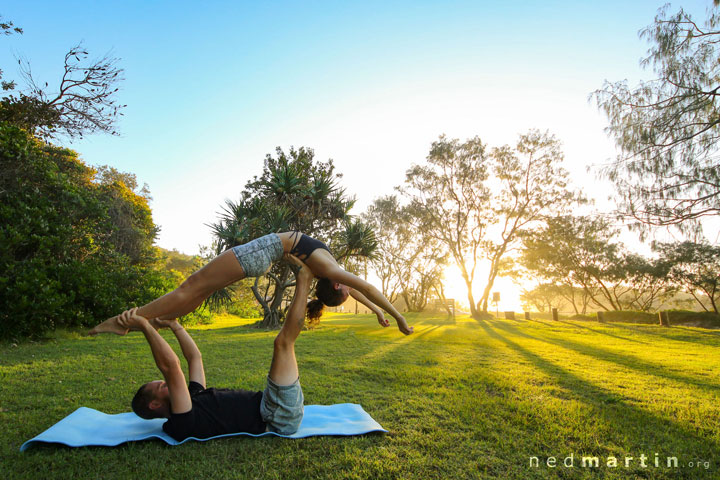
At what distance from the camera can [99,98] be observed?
33.1 feet

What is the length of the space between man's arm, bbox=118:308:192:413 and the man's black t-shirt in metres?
0.10

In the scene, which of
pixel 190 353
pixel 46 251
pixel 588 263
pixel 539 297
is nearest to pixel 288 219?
pixel 46 251

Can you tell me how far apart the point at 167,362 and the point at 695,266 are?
111ft

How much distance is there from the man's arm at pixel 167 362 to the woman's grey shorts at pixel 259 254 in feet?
2.86

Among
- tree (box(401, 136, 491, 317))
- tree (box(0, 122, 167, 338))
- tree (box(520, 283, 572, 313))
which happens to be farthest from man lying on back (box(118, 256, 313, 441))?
tree (box(520, 283, 572, 313))

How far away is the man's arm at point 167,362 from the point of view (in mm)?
2748

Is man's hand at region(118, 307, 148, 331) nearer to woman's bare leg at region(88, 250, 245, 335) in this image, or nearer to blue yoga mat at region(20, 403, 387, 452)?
woman's bare leg at region(88, 250, 245, 335)

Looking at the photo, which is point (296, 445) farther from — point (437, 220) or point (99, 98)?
point (437, 220)

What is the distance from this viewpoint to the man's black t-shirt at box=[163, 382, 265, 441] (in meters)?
2.90

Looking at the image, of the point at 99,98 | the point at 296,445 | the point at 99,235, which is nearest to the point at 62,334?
the point at 99,235

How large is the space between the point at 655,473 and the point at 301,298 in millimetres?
3046

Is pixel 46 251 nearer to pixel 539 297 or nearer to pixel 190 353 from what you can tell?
pixel 190 353

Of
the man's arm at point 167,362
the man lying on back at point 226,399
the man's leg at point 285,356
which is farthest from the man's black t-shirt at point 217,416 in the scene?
the man's leg at point 285,356

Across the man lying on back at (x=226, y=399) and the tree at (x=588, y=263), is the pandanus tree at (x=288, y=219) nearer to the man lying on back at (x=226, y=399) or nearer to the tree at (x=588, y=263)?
the man lying on back at (x=226, y=399)
